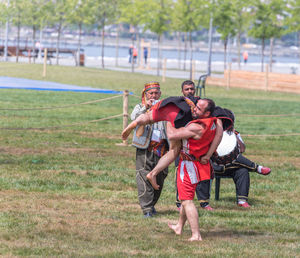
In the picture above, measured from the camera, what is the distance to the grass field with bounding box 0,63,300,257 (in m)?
6.84

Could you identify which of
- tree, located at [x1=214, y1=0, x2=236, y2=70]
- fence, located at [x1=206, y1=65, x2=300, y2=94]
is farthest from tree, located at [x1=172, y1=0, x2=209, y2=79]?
fence, located at [x1=206, y1=65, x2=300, y2=94]

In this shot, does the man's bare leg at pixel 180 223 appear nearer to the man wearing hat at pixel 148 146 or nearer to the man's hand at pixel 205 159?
the man's hand at pixel 205 159

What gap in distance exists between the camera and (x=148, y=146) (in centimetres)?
823

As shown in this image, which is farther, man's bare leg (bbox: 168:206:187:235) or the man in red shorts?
man's bare leg (bbox: 168:206:187:235)

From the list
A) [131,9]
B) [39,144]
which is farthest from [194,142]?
[131,9]

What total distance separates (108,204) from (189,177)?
87.3 inches

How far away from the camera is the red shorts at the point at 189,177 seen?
707 centimetres

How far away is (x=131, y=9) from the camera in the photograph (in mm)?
58656

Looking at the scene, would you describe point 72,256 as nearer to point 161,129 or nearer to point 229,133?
point 161,129

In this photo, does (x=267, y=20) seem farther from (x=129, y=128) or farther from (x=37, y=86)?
(x=129, y=128)

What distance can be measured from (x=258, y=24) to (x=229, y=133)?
4097 cm

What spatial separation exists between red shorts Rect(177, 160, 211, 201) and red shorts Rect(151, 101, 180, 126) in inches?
19.8

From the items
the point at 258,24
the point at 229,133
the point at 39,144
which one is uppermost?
the point at 258,24

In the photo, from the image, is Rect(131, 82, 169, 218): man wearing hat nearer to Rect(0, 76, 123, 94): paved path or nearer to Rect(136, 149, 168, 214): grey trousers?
Rect(136, 149, 168, 214): grey trousers
